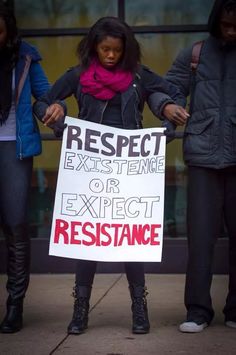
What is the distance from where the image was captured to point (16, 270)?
212 inches

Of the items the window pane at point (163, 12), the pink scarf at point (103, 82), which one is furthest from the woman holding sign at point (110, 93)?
the window pane at point (163, 12)

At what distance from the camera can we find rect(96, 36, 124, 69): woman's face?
506cm

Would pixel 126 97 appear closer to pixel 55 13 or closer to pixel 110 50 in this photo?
pixel 110 50

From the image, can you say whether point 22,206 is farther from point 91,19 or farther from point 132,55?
point 91,19

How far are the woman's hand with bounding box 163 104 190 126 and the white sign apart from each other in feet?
0.33

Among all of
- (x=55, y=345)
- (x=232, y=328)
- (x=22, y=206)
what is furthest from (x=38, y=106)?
(x=232, y=328)

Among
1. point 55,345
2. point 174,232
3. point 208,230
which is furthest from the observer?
point 174,232

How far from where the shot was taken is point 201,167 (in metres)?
5.37

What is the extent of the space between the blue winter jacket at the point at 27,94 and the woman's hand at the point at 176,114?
80cm

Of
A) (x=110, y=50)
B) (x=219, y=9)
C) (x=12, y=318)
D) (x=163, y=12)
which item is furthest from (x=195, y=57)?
(x=163, y=12)

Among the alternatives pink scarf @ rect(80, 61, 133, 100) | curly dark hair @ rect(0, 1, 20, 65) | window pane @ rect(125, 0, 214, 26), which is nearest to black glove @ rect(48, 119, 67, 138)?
pink scarf @ rect(80, 61, 133, 100)

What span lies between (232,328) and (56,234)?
1.26 meters

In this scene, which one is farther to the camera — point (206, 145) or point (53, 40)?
point (53, 40)

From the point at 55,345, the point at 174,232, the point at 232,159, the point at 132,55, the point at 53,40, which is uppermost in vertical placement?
the point at 53,40
